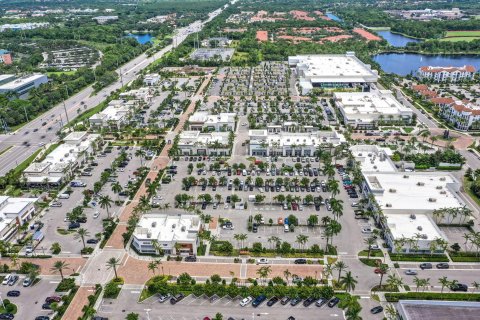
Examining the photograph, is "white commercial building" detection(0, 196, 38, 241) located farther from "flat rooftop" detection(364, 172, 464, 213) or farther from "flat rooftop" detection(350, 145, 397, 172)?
"flat rooftop" detection(350, 145, 397, 172)

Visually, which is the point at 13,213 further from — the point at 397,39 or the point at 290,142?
the point at 397,39

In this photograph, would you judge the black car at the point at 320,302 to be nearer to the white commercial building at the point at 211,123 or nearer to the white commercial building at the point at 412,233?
the white commercial building at the point at 412,233

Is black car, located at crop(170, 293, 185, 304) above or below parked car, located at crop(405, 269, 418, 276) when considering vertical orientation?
below

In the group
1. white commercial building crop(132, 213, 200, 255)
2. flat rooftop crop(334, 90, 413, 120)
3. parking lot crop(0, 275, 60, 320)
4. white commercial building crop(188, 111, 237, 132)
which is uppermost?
flat rooftop crop(334, 90, 413, 120)

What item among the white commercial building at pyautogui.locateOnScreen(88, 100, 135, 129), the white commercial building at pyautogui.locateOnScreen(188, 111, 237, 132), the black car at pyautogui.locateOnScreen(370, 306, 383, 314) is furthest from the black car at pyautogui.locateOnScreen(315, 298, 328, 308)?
the white commercial building at pyautogui.locateOnScreen(88, 100, 135, 129)

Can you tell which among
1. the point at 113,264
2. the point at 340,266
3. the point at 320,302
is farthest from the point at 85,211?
the point at 340,266

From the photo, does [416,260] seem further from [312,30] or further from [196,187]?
[312,30]
